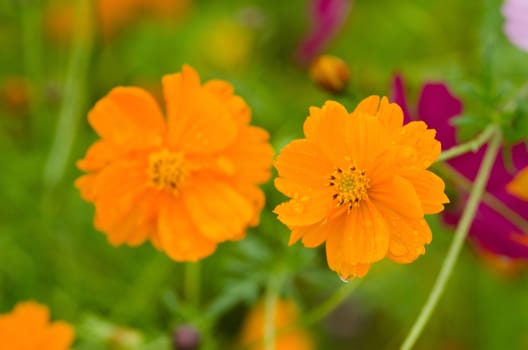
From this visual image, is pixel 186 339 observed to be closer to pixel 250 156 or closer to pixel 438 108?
pixel 250 156

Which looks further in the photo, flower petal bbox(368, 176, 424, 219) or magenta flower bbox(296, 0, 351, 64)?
magenta flower bbox(296, 0, 351, 64)

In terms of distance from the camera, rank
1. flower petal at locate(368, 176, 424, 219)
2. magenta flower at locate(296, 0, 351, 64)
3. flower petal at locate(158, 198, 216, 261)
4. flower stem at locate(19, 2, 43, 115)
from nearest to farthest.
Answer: flower petal at locate(368, 176, 424, 219) → flower petal at locate(158, 198, 216, 261) → magenta flower at locate(296, 0, 351, 64) → flower stem at locate(19, 2, 43, 115)

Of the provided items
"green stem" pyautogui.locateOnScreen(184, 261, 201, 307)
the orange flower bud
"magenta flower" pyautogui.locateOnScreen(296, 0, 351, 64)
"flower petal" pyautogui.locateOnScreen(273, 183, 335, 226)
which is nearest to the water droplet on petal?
"flower petal" pyautogui.locateOnScreen(273, 183, 335, 226)

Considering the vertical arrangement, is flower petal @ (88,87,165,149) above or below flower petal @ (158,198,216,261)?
above

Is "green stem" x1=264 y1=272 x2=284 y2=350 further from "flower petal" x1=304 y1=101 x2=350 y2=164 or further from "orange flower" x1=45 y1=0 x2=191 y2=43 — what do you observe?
"orange flower" x1=45 y1=0 x2=191 y2=43

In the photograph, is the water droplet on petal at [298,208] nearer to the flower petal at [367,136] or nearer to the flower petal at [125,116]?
the flower petal at [367,136]

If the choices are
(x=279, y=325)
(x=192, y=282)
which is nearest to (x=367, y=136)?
(x=192, y=282)

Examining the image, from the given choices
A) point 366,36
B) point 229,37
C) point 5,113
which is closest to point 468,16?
point 366,36
